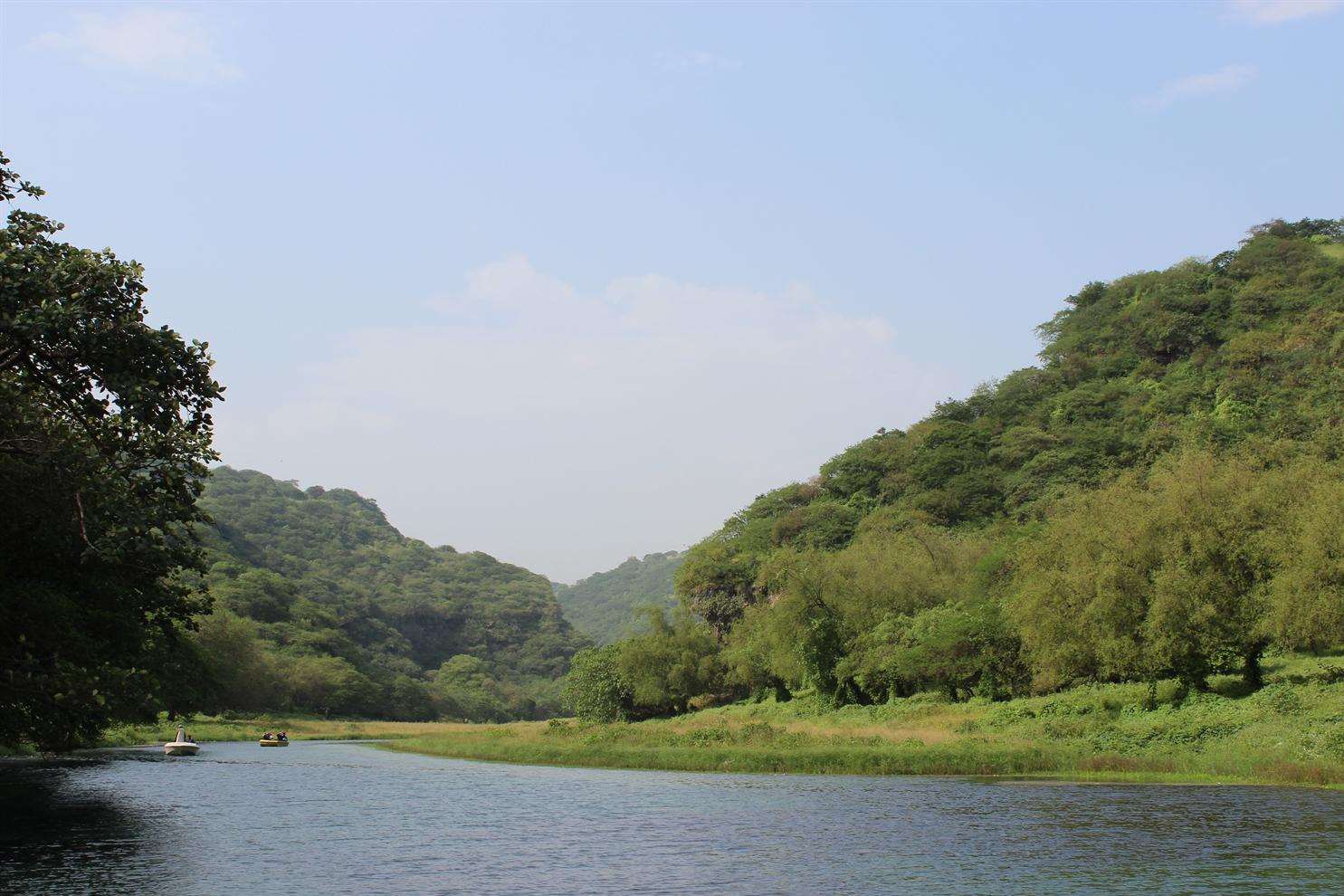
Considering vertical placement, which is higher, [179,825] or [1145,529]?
[1145,529]

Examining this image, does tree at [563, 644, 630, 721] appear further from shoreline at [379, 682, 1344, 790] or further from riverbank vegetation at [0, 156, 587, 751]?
riverbank vegetation at [0, 156, 587, 751]

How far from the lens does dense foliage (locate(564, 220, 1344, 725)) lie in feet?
163

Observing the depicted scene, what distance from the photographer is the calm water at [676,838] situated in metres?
25.0

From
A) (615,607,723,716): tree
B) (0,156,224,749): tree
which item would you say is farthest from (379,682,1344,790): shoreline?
(0,156,224,749): tree

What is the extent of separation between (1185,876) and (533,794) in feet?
88.2

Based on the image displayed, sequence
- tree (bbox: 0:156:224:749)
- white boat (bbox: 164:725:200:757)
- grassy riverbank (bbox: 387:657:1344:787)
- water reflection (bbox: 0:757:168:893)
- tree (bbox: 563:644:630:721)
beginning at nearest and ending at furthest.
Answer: tree (bbox: 0:156:224:749) < water reflection (bbox: 0:757:168:893) < grassy riverbank (bbox: 387:657:1344:787) < white boat (bbox: 164:725:200:757) < tree (bbox: 563:644:630:721)

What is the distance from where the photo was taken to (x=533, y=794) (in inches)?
1769

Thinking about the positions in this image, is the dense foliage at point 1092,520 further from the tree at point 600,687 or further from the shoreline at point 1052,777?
the shoreline at point 1052,777

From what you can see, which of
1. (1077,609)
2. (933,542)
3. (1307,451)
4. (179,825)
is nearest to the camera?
(179,825)

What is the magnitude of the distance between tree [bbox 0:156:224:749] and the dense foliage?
41460mm

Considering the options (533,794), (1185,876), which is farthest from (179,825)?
(1185,876)

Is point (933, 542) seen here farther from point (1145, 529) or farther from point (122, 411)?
point (122, 411)

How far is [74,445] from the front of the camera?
77.5 ft

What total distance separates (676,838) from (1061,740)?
25.7 meters
